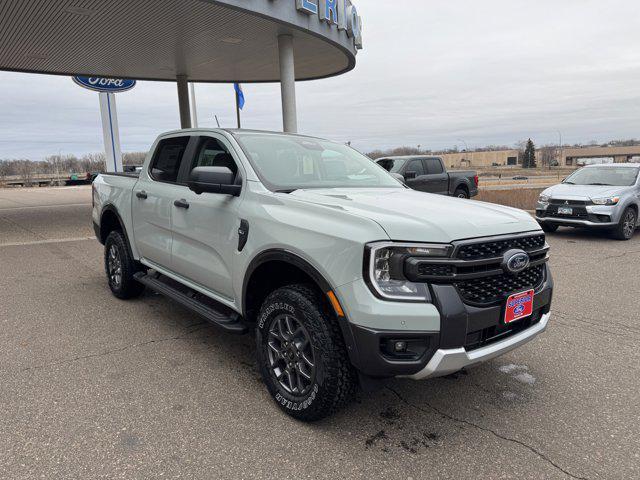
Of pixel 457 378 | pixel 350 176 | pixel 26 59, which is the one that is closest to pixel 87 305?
pixel 350 176

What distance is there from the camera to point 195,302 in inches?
156

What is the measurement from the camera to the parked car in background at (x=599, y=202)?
31.2 feet

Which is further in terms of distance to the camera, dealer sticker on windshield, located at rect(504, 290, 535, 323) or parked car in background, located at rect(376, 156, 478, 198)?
parked car in background, located at rect(376, 156, 478, 198)

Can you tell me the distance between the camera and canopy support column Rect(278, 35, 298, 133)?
13.1 meters

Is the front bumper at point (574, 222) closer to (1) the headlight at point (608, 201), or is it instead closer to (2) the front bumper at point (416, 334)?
(1) the headlight at point (608, 201)

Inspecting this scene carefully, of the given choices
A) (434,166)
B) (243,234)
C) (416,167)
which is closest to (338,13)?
(416,167)

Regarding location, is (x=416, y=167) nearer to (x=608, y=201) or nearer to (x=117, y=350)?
(x=608, y=201)

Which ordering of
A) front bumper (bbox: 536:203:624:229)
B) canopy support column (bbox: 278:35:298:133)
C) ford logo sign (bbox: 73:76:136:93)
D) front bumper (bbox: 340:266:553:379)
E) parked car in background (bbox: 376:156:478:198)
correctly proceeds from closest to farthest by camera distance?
front bumper (bbox: 340:266:553:379), front bumper (bbox: 536:203:624:229), canopy support column (bbox: 278:35:298:133), parked car in background (bbox: 376:156:478:198), ford logo sign (bbox: 73:76:136:93)

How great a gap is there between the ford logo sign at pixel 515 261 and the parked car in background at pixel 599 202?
797 centimetres

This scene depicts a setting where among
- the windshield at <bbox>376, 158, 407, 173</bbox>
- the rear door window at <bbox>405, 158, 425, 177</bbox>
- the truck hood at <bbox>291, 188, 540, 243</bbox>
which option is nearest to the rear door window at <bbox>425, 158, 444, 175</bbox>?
the rear door window at <bbox>405, 158, 425, 177</bbox>

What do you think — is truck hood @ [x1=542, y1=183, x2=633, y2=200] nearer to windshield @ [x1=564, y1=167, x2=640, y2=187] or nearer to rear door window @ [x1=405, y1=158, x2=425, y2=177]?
windshield @ [x1=564, y1=167, x2=640, y2=187]

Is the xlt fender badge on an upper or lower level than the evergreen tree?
lower

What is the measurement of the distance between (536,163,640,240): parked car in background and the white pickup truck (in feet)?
23.7

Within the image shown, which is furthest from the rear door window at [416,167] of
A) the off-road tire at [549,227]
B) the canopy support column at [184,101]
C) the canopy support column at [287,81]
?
the canopy support column at [184,101]
